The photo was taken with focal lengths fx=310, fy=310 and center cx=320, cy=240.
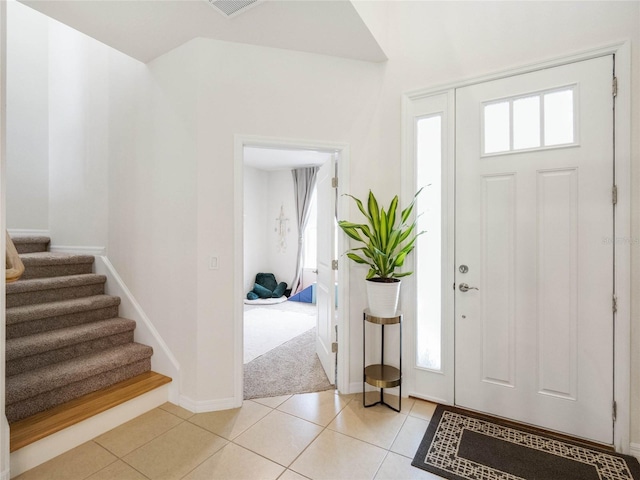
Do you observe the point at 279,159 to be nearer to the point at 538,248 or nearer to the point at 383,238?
the point at 383,238

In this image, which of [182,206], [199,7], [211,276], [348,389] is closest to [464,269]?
[348,389]

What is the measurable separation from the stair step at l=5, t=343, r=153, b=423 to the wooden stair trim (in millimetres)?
45

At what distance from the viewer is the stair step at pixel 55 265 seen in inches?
105

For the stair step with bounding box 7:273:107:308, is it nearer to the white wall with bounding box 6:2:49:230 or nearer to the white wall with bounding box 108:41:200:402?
the white wall with bounding box 108:41:200:402

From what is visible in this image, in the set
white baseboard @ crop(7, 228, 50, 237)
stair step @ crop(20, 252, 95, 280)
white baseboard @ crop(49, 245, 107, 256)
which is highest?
white baseboard @ crop(7, 228, 50, 237)

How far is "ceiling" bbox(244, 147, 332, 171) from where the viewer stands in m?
5.29

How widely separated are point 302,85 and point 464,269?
1.92 meters

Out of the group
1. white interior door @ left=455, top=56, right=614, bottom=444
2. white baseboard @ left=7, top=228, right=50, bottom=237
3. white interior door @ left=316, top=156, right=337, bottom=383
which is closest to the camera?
white interior door @ left=455, top=56, right=614, bottom=444

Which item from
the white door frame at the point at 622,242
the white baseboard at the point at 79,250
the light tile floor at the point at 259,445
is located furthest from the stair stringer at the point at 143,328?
the white door frame at the point at 622,242

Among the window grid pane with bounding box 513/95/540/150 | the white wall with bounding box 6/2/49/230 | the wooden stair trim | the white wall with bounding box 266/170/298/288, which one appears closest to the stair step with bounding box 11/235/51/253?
the white wall with bounding box 6/2/49/230

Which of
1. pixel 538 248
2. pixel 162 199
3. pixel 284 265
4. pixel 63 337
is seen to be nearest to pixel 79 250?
pixel 63 337

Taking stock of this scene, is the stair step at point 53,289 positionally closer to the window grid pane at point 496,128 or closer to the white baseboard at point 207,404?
the white baseboard at point 207,404

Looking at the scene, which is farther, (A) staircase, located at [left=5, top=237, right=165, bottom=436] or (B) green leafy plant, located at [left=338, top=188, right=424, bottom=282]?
(B) green leafy plant, located at [left=338, top=188, right=424, bottom=282]

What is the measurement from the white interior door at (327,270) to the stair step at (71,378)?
4.98 ft
